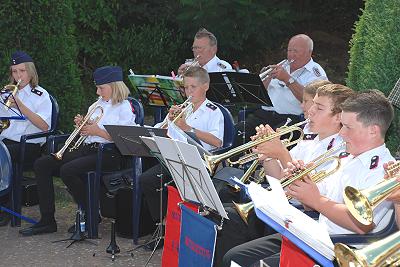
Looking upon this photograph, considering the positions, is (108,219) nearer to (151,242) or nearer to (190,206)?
(151,242)

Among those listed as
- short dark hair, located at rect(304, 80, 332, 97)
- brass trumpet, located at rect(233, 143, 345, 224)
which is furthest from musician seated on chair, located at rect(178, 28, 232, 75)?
brass trumpet, located at rect(233, 143, 345, 224)

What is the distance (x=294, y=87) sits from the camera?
25.2ft

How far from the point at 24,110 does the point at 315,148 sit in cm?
327

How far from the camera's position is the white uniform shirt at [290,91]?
7879 millimetres

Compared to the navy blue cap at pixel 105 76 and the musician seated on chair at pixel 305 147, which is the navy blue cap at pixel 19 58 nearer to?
the navy blue cap at pixel 105 76

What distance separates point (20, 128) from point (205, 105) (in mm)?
1986

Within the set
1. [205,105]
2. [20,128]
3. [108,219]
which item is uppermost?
[205,105]

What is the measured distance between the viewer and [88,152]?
710 centimetres

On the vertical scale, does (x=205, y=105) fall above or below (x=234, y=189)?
above

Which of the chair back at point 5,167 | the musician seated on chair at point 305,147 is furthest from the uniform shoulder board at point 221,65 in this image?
the musician seated on chair at point 305,147

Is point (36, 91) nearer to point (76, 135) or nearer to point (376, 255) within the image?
point (76, 135)

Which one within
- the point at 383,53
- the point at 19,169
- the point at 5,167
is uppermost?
the point at 383,53

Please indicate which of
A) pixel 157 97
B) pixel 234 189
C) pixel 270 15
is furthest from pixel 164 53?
pixel 234 189

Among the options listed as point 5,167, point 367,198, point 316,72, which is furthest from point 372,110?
point 5,167
